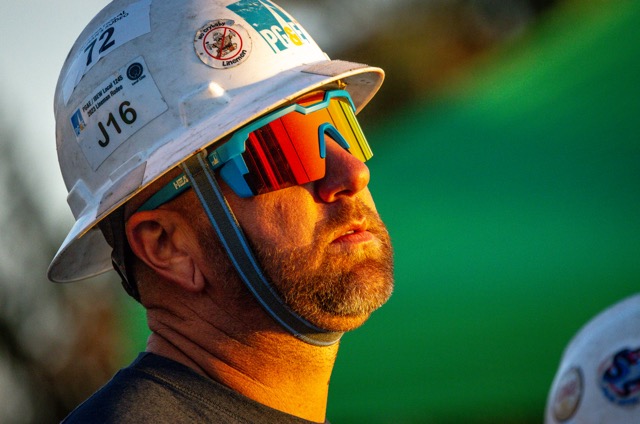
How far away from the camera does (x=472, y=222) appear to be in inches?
265

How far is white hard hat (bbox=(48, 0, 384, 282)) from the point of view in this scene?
299cm

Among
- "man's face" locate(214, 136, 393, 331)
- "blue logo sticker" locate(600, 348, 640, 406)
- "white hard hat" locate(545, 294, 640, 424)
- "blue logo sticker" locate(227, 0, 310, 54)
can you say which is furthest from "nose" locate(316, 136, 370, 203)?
"blue logo sticker" locate(600, 348, 640, 406)

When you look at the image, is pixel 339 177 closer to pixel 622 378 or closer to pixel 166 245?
pixel 166 245

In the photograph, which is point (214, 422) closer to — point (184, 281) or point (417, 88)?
point (184, 281)

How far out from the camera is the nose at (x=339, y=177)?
3.02 meters

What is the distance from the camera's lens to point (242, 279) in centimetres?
296

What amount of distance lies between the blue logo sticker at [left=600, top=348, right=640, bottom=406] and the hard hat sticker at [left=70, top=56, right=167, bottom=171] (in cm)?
159

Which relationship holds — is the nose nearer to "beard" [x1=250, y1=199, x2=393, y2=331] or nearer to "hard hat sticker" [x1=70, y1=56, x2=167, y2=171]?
"beard" [x1=250, y1=199, x2=393, y2=331]

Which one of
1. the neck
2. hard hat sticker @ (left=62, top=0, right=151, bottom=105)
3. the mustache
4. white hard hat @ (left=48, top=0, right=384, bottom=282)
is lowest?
the neck

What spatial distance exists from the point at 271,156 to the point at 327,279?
413mm

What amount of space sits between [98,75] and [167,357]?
3.11 ft

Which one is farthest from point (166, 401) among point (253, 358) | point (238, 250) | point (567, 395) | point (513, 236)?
point (513, 236)

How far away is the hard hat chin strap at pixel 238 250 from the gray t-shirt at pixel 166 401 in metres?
0.27

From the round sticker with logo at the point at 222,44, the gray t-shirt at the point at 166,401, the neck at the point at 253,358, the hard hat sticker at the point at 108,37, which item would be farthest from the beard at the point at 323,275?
the hard hat sticker at the point at 108,37
